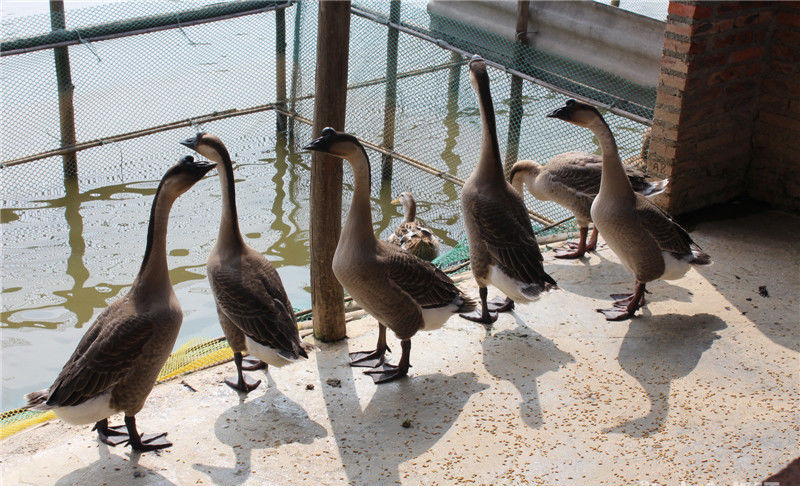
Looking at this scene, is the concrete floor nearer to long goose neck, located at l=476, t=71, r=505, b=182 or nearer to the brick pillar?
long goose neck, located at l=476, t=71, r=505, b=182

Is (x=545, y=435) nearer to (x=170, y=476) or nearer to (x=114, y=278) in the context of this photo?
(x=170, y=476)

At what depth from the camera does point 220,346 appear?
589 cm

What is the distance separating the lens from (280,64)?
1052cm

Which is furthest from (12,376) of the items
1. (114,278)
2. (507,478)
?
(507,478)

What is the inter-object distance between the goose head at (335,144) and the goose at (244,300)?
0.58m

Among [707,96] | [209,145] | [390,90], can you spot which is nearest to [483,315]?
[209,145]

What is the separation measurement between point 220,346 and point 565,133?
203 inches

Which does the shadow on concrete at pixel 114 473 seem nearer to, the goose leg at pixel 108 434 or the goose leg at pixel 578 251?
the goose leg at pixel 108 434

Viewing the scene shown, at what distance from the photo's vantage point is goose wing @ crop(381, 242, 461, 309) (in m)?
5.12

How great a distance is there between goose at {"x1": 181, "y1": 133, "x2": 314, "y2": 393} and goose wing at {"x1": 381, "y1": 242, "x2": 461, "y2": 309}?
67 cm

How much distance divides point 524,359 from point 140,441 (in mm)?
2415

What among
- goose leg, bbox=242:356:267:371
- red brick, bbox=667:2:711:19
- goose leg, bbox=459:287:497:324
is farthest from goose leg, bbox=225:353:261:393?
red brick, bbox=667:2:711:19

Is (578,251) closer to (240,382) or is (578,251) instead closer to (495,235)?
(495,235)

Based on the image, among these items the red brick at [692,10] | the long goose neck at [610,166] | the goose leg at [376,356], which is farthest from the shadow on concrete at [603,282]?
the red brick at [692,10]
